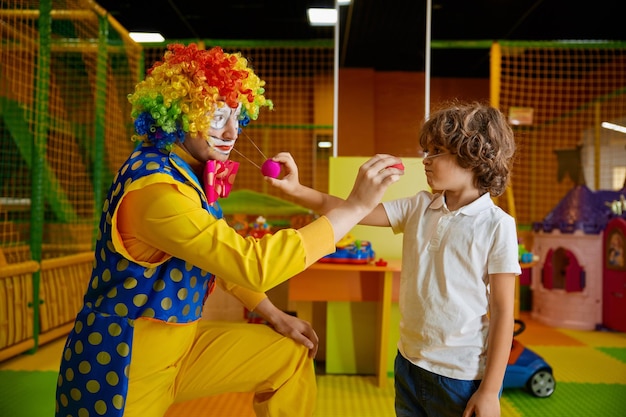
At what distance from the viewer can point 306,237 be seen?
1.48m

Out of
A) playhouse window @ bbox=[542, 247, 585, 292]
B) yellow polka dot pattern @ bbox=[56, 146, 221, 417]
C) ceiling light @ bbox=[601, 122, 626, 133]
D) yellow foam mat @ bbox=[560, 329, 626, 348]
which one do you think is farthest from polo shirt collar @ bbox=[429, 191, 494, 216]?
ceiling light @ bbox=[601, 122, 626, 133]

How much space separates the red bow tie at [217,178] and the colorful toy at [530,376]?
205cm

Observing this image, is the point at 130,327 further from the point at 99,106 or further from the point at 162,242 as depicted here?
the point at 99,106

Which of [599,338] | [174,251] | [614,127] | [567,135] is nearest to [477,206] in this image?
[174,251]

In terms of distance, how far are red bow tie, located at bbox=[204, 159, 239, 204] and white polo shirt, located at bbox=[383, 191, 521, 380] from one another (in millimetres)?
603

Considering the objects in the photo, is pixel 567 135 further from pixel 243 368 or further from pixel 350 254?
pixel 243 368

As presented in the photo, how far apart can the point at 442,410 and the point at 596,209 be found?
4.11 m

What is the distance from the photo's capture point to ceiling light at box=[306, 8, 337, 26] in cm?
735

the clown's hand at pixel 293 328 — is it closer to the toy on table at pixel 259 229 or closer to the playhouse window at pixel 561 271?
the toy on table at pixel 259 229

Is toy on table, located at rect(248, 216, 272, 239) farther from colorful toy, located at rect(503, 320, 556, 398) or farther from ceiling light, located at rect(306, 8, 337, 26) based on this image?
ceiling light, located at rect(306, 8, 337, 26)

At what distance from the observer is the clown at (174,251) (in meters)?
1.43

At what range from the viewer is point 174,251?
4.67ft

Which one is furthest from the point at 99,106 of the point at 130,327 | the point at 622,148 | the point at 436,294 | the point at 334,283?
the point at 622,148

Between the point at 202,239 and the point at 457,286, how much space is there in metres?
0.70
